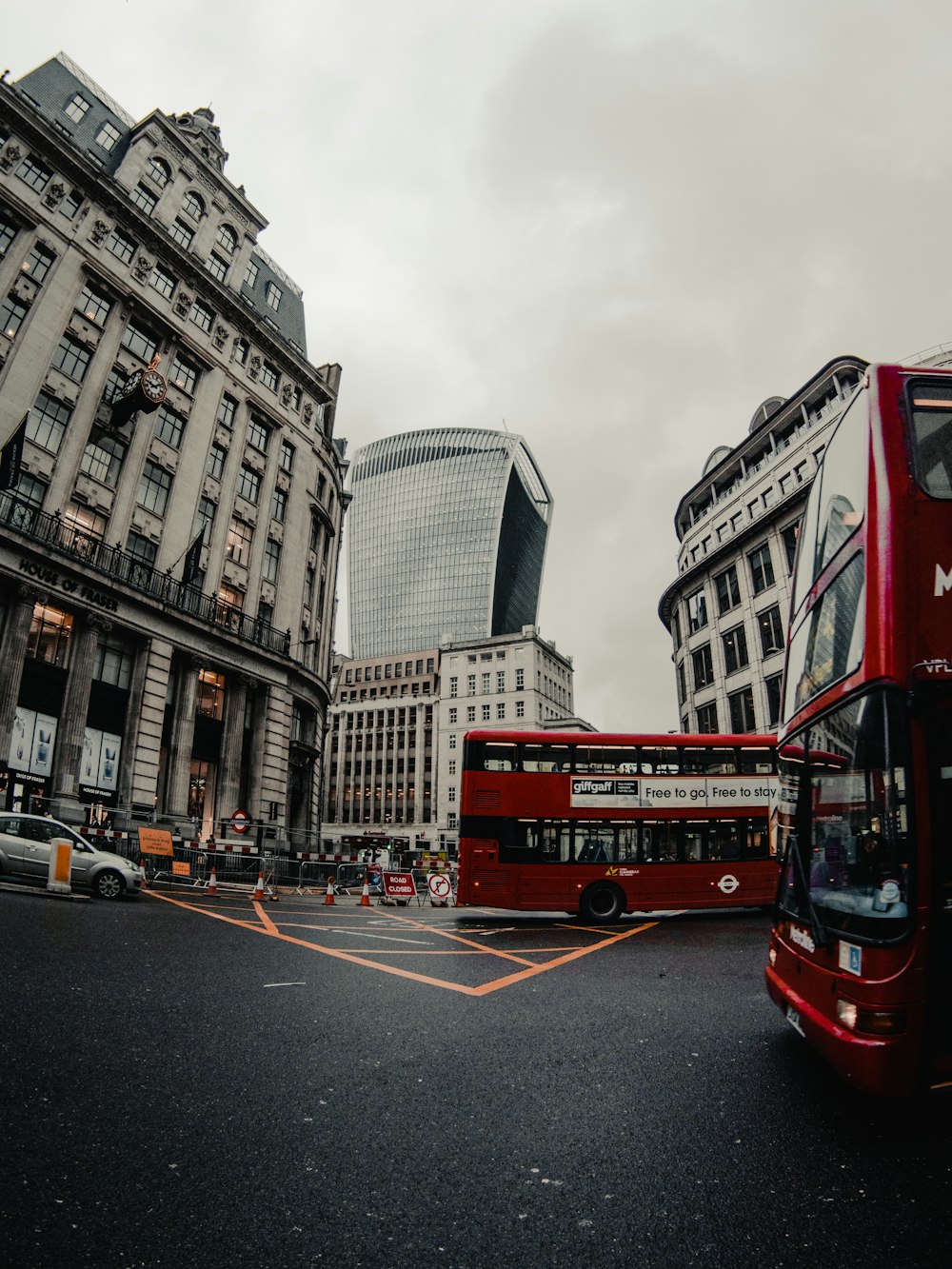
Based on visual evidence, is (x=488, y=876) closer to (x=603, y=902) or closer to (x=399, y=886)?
(x=603, y=902)

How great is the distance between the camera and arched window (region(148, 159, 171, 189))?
32438 millimetres

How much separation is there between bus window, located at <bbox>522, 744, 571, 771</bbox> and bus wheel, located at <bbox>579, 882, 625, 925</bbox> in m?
2.84

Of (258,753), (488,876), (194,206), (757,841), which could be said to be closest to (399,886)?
(488,876)

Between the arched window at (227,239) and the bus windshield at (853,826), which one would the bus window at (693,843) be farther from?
the arched window at (227,239)

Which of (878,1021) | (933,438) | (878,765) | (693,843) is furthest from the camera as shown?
(693,843)

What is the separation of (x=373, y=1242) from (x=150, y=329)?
35.5 meters

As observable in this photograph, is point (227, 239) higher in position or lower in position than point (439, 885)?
higher

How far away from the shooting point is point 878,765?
4.34 metres

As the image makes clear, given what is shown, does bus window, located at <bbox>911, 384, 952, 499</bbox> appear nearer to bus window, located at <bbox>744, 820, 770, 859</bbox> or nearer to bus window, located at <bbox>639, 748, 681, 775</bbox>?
bus window, located at <bbox>639, 748, 681, 775</bbox>

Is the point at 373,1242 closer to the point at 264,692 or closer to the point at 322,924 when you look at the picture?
the point at 322,924

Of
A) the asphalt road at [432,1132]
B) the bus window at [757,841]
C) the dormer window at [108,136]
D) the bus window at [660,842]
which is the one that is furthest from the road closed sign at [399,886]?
the dormer window at [108,136]

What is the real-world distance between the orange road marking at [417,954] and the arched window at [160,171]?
Answer: 34.4m

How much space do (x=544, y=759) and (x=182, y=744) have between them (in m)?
17.7

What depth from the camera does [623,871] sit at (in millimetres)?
15391
